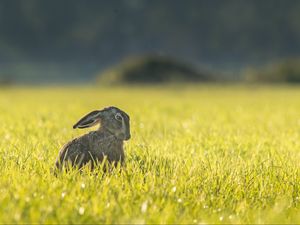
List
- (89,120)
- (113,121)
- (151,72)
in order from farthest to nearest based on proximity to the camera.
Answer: (151,72), (113,121), (89,120)

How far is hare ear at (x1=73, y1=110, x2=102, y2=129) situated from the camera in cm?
640

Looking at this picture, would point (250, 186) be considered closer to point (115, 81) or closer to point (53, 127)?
point (53, 127)

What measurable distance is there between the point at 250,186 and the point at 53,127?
787 centimetres

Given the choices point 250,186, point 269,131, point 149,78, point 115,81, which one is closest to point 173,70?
point 149,78

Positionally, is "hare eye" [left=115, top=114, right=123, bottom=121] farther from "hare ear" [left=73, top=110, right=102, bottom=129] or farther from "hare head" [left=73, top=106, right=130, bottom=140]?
"hare ear" [left=73, top=110, right=102, bottom=129]

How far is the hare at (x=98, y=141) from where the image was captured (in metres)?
6.47

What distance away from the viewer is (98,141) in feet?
21.4

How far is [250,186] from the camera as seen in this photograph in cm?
660

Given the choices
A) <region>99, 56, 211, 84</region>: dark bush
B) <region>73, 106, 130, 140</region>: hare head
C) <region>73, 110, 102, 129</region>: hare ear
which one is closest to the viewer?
<region>73, 110, 102, 129</region>: hare ear

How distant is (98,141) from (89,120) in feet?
0.86

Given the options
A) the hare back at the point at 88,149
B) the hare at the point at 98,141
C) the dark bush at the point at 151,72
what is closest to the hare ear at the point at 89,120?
the hare at the point at 98,141

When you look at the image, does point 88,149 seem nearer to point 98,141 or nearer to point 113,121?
point 98,141

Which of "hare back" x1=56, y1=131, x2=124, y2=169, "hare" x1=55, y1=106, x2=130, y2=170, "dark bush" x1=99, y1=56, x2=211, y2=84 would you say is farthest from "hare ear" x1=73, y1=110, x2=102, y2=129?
"dark bush" x1=99, y1=56, x2=211, y2=84

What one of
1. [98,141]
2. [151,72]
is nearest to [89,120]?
[98,141]
